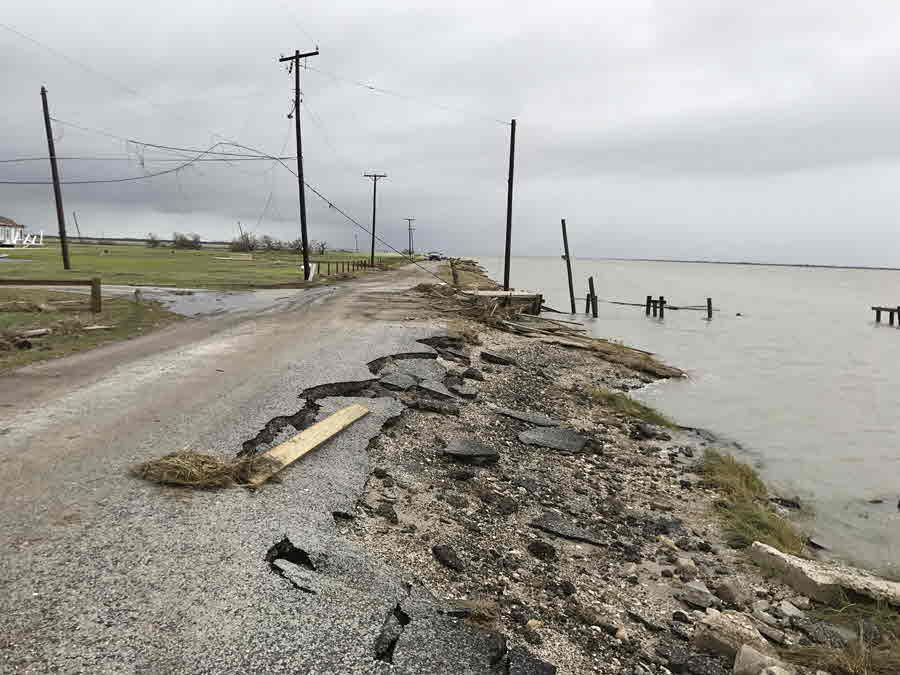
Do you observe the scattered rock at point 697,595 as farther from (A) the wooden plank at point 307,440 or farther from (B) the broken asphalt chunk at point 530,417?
(B) the broken asphalt chunk at point 530,417

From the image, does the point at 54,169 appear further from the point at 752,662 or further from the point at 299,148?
the point at 752,662

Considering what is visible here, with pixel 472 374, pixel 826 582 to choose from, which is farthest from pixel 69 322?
pixel 826 582

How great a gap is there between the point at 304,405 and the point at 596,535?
147 inches

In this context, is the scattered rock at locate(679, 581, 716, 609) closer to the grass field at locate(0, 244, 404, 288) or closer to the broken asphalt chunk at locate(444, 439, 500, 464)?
the broken asphalt chunk at locate(444, 439, 500, 464)

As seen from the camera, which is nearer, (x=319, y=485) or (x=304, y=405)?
(x=319, y=485)

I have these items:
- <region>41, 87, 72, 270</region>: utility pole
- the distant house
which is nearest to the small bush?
the distant house

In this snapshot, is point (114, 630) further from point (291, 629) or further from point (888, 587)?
point (888, 587)

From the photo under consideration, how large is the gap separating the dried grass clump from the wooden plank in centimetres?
8

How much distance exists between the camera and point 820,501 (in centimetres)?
792

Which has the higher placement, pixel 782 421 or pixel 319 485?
pixel 319 485

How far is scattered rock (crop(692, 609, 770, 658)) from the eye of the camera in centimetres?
380

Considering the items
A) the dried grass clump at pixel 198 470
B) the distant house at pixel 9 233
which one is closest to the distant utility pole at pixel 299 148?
the dried grass clump at pixel 198 470

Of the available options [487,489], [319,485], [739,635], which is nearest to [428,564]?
[319,485]

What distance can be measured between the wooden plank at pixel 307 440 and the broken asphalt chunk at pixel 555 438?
2.43m
